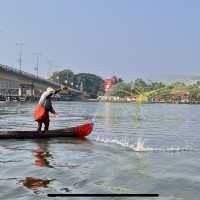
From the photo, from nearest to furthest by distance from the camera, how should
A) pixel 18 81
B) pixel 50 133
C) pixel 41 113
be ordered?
pixel 50 133
pixel 41 113
pixel 18 81

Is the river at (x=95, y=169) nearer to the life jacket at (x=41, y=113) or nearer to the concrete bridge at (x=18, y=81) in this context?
the life jacket at (x=41, y=113)

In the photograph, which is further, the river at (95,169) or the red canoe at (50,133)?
the red canoe at (50,133)

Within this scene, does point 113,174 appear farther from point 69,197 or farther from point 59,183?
point 69,197

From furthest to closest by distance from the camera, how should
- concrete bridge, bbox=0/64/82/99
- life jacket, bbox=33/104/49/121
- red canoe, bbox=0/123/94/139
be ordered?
concrete bridge, bbox=0/64/82/99 < life jacket, bbox=33/104/49/121 < red canoe, bbox=0/123/94/139

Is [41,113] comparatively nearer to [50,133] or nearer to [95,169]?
[50,133]

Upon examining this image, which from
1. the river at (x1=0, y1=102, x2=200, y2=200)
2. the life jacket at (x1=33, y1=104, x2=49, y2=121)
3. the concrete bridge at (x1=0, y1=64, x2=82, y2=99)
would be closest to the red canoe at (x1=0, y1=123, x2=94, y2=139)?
the river at (x1=0, y1=102, x2=200, y2=200)

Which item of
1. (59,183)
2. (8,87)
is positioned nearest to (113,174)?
(59,183)

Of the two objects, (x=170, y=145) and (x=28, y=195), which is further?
(x=170, y=145)

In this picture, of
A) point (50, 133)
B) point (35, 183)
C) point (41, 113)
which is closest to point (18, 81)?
point (41, 113)

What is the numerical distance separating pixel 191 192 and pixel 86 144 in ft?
33.2

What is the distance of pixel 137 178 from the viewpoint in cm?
1301

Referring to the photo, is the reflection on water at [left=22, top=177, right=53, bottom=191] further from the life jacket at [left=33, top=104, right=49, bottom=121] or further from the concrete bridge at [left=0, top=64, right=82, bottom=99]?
the concrete bridge at [left=0, top=64, right=82, bottom=99]

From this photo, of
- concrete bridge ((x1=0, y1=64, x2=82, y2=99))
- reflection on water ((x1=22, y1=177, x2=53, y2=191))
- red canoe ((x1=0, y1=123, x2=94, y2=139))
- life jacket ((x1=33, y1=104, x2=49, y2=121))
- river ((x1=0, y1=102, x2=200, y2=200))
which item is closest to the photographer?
river ((x1=0, y1=102, x2=200, y2=200))

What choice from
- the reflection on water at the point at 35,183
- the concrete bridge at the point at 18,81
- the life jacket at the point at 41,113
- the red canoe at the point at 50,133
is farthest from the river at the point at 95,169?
the concrete bridge at the point at 18,81
